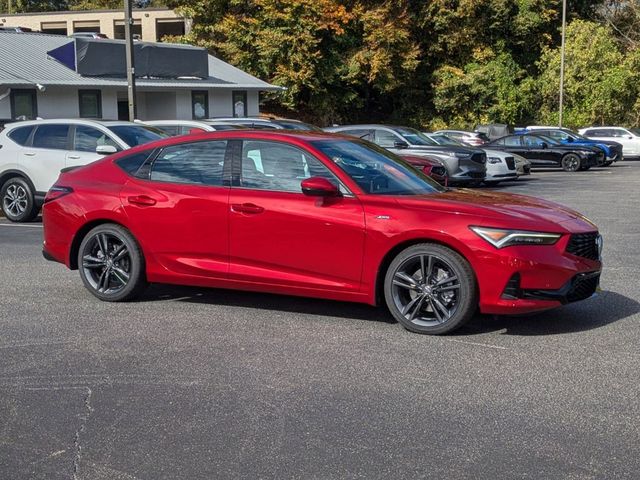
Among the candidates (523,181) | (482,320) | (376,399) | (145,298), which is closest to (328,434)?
(376,399)

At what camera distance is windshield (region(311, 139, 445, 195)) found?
24.7ft

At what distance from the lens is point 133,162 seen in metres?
8.34

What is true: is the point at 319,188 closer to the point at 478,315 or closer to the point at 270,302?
the point at 270,302

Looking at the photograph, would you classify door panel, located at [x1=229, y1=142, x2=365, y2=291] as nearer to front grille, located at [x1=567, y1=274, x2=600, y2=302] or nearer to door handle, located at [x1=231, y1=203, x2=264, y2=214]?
door handle, located at [x1=231, y1=203, x2=264, y2=214]

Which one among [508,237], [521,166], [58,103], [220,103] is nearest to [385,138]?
[521,166]

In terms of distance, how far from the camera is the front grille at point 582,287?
23.0 ft

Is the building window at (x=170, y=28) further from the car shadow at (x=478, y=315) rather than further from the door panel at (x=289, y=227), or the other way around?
the door panel at (x=289, y=227)

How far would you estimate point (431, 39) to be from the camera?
52375mm

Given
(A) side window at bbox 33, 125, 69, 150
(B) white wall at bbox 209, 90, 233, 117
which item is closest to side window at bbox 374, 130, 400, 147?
(A) side window at bbox 33, 125, 69, 150

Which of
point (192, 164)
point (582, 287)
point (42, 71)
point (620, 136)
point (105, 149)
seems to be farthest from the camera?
point (620, 136)

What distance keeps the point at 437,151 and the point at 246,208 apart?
1443 centimetres

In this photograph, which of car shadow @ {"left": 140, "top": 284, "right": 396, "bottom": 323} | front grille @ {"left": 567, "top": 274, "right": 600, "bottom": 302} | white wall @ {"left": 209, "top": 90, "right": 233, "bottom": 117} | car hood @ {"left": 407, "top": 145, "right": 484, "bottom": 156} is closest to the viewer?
front grille @ {"left": 567, "top": 274, "right": 600, "bottom": 302}

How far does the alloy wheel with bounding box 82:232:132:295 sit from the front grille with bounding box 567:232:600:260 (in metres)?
3.86

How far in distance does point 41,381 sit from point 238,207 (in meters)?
Result: 2.36
